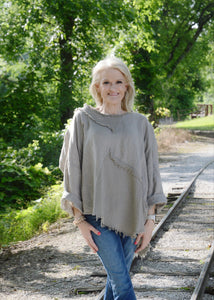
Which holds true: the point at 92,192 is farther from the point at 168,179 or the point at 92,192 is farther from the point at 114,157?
the point at 168,179

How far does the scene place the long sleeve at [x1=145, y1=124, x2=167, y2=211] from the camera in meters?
2.62

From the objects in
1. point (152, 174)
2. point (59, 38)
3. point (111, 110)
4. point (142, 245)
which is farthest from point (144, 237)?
point (59, 38)

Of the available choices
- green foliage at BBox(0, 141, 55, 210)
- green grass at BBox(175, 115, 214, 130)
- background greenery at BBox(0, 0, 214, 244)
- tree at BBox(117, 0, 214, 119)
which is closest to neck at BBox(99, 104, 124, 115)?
background greenery at BBox(0, 0, 214, 244)

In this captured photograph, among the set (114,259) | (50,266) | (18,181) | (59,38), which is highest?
(59,38)

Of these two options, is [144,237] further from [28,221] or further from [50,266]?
[28,221]

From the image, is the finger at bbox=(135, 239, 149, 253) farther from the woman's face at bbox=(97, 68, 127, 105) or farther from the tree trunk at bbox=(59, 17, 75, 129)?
the tree trunk at bbox=(59, 17, 75, 129)

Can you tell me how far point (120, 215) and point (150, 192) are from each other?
0.26m

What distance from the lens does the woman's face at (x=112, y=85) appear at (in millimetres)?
2594

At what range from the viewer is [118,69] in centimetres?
259

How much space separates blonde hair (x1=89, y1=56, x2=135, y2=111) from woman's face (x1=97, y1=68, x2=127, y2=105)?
3cm

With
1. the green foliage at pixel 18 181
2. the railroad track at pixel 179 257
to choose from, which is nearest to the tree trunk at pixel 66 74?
the green foliage at pixel 18 181

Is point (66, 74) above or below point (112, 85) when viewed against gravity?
above

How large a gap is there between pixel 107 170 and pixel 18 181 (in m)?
6.78

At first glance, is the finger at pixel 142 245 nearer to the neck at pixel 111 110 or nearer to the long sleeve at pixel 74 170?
the long sleeve at pixel 74 170
